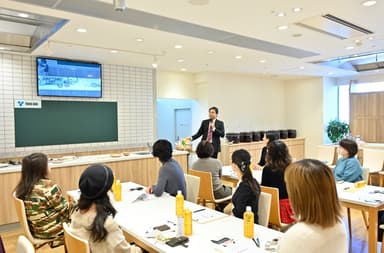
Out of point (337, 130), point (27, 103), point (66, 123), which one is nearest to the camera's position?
point (27, 103)

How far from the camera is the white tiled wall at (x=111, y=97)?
524 centimetres

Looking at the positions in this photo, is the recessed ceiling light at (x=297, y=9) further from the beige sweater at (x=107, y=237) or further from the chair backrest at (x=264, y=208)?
the beige sweater at (x=107, y=237)

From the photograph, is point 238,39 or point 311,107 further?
point 311,107

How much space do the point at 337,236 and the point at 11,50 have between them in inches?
212

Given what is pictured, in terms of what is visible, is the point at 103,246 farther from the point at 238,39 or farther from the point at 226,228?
the point at 238,39

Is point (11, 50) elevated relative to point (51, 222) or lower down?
elevated

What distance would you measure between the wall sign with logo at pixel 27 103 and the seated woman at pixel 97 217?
4.23 metres

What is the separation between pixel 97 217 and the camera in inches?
71.4

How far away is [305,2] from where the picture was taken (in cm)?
315

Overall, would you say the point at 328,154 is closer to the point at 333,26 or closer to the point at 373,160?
the point at 373,160

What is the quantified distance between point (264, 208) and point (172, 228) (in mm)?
804

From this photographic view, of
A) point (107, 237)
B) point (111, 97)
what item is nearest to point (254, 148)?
point (111, 97)

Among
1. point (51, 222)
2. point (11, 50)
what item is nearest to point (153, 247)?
point (51, 222)

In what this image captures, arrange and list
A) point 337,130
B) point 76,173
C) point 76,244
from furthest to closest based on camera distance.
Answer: point 337,130, point 76,173, point 76,244
